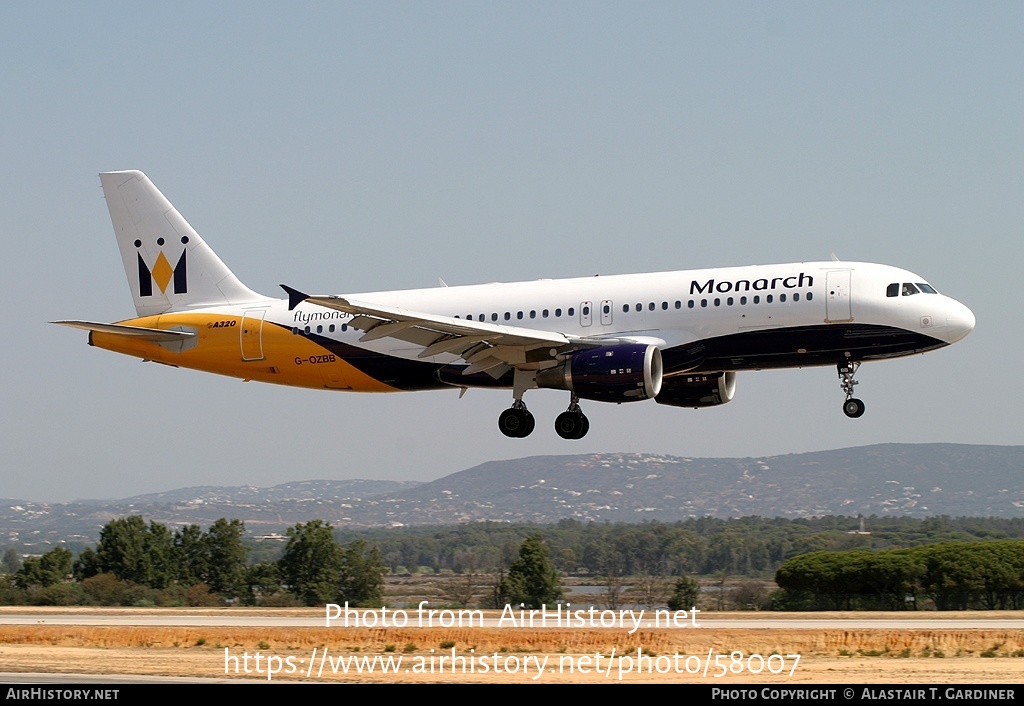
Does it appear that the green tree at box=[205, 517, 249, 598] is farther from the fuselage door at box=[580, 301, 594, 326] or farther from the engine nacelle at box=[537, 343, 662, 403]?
Answer: the engine nacelle at box=[537, 343, 662, 403]

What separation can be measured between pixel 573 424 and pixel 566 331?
10.9ft

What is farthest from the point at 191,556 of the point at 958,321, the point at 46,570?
the point at 958,321

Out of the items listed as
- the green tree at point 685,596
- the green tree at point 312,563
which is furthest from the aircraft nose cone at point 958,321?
the green tree at point 312,563

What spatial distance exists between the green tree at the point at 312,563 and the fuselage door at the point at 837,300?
45810 millimetres

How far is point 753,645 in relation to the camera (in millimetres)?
39781

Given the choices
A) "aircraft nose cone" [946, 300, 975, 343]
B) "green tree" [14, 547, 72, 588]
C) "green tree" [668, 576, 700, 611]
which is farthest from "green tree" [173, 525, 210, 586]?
"aircraft nose cone" [946, 300, 975, 343]

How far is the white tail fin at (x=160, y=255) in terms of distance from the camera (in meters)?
51.4

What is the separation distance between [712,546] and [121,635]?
9860 cm

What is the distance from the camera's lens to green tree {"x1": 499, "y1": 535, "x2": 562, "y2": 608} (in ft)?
250

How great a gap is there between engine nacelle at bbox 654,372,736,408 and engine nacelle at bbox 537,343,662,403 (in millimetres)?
5847

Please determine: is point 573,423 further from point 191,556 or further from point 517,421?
point 191,556

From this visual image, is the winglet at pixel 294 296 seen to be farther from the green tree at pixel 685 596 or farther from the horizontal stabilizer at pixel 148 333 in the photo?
the green tree at pixel 685 596

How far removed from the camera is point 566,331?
1753 inches

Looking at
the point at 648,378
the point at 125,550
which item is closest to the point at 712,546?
the point at 125,550
